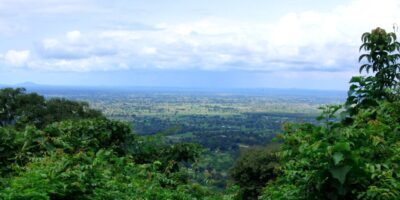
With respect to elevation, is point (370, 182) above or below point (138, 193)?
above

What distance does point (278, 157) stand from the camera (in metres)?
6.37

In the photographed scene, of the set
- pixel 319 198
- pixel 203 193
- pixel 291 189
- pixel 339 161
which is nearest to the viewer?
pixel 339 161

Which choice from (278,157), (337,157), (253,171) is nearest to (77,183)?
(278,157)

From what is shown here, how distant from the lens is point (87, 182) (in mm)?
6090

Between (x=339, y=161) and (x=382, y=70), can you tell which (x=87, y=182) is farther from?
(x=382, y=70)

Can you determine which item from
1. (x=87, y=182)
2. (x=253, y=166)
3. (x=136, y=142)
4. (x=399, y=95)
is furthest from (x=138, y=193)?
(x=253, y=166)

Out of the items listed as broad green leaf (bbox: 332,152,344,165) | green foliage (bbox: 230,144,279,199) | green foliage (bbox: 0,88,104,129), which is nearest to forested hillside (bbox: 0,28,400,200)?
broad green leaf (bbox: 332,152,344,165)

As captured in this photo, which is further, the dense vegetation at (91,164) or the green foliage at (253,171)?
the green foliage at (253,171)

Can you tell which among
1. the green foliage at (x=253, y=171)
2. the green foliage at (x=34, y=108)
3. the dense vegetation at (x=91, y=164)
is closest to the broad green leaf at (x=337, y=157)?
the dense vegetation at (x=91, y=164)

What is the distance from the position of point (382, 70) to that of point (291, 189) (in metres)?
4.16

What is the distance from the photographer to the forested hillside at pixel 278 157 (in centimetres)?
446

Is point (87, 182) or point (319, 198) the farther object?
point (87, 182)

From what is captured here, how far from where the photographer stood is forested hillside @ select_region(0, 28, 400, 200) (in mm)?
4461

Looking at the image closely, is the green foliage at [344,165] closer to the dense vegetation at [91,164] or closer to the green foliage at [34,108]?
the dense vegetation at [91,164]
